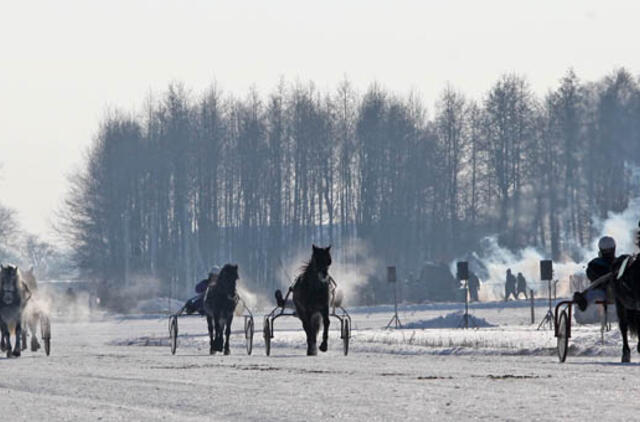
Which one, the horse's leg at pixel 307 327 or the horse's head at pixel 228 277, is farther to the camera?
the horse's head at pixel 228 277

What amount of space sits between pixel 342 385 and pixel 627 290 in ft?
20.2

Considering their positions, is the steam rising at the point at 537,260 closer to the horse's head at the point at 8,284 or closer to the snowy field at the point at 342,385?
the snowy field at the point at 342,385

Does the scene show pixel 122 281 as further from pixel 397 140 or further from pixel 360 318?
pixel 360 318

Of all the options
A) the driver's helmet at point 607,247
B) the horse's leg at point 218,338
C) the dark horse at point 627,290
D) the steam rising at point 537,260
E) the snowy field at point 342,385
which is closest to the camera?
the snowy field at point 342,385

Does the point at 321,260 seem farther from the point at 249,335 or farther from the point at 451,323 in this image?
the point at 451,323

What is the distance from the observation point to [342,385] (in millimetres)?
19047

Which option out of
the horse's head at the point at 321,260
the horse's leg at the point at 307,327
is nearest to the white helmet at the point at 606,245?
the horse's head at the point at 321,260

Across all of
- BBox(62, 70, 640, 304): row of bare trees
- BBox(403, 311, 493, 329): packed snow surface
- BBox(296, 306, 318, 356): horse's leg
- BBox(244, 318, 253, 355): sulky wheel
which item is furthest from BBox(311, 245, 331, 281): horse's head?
BBox(62, 70, 640, 304): row of bare trees

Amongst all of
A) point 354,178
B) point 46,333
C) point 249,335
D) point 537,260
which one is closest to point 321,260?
point 249,335

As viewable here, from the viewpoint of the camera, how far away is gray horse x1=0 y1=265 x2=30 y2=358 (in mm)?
31297

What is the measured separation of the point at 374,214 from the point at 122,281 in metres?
15.3

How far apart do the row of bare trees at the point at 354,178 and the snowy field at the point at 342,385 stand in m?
64.8

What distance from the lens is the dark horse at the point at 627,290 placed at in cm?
2347

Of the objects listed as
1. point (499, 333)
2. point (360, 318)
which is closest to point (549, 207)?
point (360, 318)
